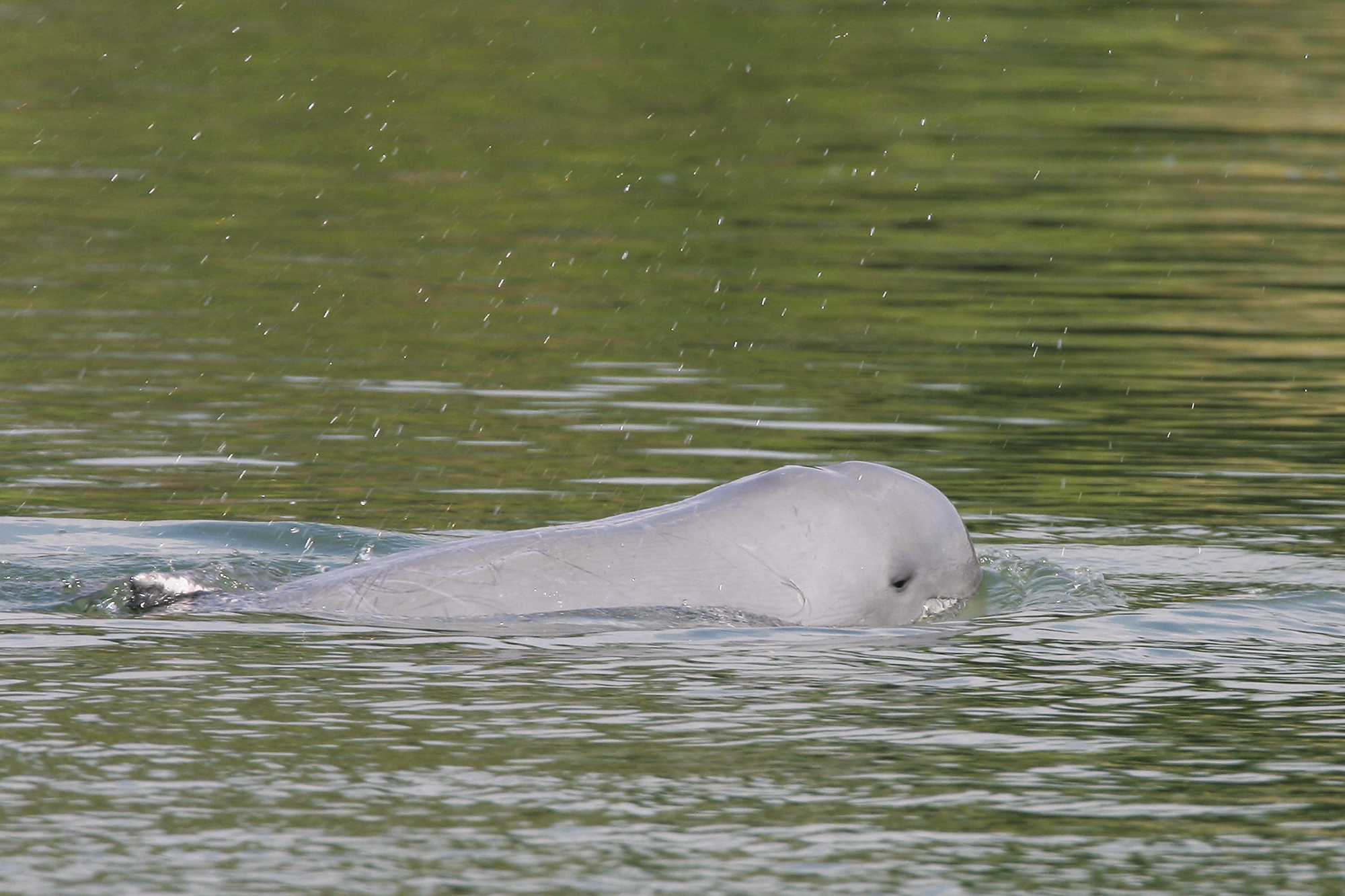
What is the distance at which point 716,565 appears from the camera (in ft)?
25.5

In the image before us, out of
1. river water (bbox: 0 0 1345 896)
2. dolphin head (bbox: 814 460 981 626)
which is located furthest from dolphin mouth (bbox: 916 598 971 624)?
river water (bbox: 0 0 1345 896)

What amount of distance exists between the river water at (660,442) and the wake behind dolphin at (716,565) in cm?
19

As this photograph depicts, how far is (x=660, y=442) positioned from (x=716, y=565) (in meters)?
4.28

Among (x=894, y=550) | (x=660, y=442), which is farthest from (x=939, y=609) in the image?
(x=660, y=442)

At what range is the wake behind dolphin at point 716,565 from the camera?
774cm

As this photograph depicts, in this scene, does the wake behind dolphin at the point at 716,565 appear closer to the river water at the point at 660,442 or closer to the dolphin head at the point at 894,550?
the dolphin head at the point at 894,550

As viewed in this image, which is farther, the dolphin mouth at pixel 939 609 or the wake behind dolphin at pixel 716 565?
the dolphin mouth at pixel 939 609

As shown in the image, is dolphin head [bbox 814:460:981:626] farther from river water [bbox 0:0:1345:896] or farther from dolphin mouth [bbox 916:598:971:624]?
river water [bbox 0:0:1345:896]

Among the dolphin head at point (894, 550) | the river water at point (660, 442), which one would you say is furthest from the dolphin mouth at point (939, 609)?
the river water at point (660, 442)

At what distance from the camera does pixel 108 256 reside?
1755 cm

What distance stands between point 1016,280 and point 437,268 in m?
4.46

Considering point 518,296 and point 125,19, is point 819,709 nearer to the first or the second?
point 518,296

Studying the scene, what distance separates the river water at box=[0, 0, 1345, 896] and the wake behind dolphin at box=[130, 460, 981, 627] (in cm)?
19

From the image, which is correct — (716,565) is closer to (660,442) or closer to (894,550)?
(894,550)
